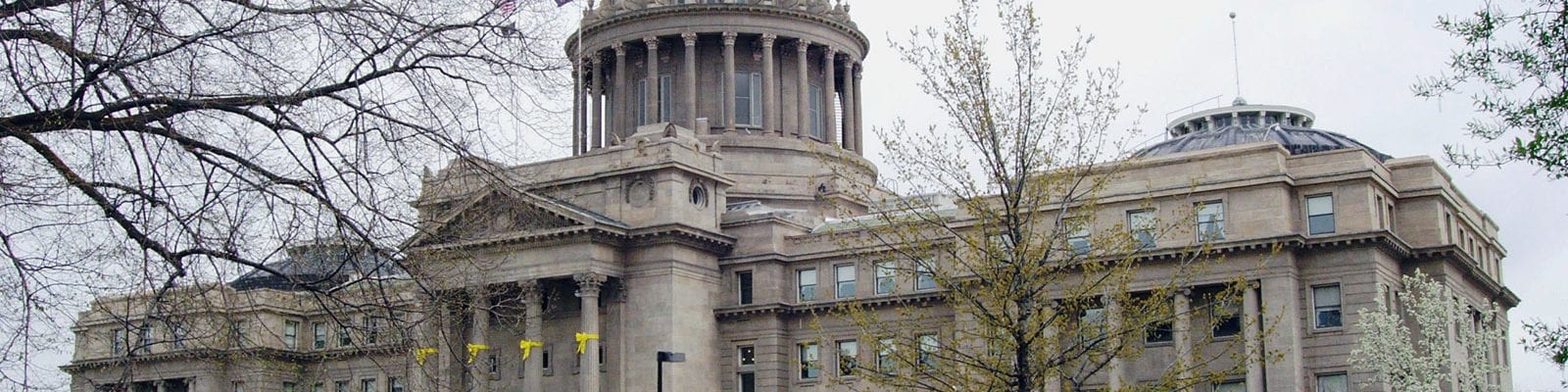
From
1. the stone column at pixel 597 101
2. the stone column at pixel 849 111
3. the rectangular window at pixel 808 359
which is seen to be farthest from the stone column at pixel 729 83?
the rectangular window at pixel 808 359

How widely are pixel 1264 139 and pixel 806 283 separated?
1804 cm

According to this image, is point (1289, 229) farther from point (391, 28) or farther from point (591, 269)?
point (391, 28)

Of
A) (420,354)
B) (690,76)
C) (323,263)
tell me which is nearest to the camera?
(323,263)

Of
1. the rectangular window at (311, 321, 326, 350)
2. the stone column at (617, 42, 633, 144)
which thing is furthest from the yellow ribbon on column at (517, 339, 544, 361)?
the rectangular window at (311, 321, 326, 350)

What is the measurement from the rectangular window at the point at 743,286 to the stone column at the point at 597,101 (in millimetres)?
18866

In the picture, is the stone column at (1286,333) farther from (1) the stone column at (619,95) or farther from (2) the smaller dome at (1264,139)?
(1) the stone column at (619,95)

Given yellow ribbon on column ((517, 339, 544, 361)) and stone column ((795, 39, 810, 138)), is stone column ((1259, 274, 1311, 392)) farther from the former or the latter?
stone column ((795, 39, 810, 138))

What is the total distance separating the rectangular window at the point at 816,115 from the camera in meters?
85.4

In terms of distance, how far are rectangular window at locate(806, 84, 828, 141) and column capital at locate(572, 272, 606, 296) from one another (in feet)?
71.1

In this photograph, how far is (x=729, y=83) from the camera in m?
82.1

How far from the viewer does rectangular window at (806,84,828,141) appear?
280 ft

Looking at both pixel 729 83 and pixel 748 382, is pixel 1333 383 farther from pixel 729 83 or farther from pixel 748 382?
pixel 729 83

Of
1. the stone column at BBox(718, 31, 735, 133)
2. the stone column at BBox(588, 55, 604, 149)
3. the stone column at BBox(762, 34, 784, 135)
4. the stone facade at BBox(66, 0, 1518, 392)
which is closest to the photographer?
the stone facade at BBox(66, 0, 1518, 392)

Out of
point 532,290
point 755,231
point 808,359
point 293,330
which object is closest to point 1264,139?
point 808,359
